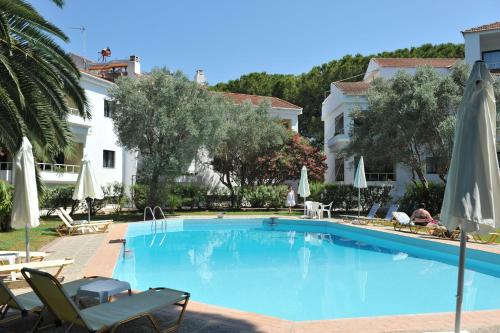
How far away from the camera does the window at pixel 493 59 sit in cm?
3123

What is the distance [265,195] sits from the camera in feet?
90.6

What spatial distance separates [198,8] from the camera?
1725 cm

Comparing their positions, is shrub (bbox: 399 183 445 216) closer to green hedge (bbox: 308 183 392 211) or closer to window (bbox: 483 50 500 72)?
green hedge (bbox: 308 183 392 211)

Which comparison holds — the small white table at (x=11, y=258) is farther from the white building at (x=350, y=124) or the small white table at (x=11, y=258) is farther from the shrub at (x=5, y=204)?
the white building at (x=350, y=124)

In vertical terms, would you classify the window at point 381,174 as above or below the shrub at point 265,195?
above

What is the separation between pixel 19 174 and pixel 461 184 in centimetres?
738

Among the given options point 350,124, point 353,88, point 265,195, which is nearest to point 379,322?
point 265,195

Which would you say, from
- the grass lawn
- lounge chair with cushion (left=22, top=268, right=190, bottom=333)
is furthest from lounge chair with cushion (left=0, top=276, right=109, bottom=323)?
the grass lawn

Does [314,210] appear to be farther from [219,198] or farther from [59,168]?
[59,168]

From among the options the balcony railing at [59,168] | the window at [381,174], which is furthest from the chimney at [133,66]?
the window at [381,174]

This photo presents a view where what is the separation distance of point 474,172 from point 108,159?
96.1 feet

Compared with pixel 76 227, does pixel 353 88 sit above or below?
above

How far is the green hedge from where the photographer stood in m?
26.5

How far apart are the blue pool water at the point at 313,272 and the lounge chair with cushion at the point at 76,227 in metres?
1.27
